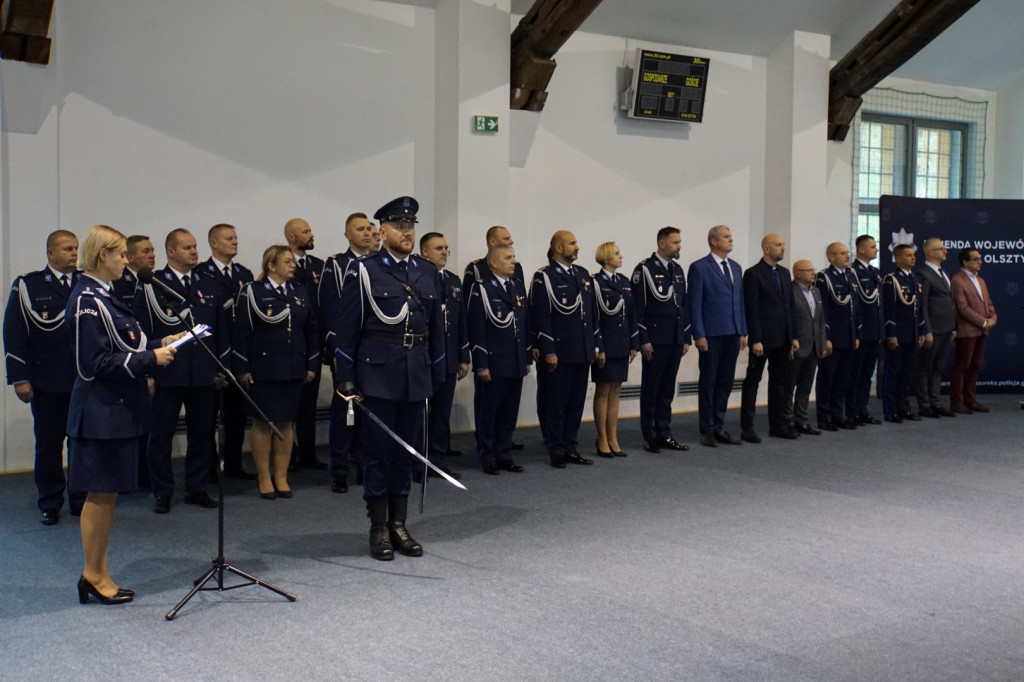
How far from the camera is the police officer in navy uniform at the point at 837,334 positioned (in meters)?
7.86

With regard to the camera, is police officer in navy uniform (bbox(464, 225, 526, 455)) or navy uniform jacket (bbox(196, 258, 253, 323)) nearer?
navy uniform jacket (bbox(196, 258, 253, 323))

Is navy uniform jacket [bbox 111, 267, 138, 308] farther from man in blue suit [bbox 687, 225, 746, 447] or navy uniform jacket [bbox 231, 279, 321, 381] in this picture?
man in blue suit [bbox 687, 225, 746, 447]

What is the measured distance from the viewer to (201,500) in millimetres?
5352

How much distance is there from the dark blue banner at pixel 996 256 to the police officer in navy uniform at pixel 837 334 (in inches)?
93.3

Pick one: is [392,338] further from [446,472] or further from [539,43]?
[539,43]

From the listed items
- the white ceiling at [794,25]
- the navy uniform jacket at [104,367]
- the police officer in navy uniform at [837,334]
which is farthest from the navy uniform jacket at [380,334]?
the police officer in navy uniform at [837,334]

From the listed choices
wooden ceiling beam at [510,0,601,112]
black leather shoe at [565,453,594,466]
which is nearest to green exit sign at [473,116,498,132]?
wooden ceiling beam at [510,0,601,112]

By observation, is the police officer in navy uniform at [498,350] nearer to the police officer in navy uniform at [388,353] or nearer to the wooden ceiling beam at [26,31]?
the police officer in navy uniform at [388,353]

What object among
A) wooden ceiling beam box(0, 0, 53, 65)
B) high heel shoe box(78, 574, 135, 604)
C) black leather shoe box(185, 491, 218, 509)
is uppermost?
wooden ceiling beam box(0, 0, 53, 65)

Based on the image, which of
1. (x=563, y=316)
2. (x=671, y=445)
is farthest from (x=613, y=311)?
(x=671, y=445)

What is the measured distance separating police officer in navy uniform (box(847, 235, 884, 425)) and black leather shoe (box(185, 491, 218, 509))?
200 inches

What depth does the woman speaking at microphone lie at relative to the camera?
11.8 feet

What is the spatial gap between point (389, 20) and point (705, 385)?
138 inches

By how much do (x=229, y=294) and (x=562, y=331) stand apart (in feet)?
6.65
